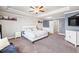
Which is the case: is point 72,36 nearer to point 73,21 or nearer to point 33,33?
point 73,21

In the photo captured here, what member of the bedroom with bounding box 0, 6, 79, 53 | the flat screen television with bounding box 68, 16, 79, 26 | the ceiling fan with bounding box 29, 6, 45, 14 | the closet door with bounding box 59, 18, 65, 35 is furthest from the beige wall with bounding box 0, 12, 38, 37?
the flat screen television with bounding box 68, 16, 79, 26

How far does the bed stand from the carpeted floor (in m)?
0.09

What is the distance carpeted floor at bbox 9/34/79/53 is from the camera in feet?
5.64

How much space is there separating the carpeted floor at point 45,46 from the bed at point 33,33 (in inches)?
3.6

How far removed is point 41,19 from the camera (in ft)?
6.07

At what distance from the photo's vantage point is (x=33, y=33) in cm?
188

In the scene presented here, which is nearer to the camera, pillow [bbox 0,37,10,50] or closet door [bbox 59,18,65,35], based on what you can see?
pillow [bbox 0,37,10,50]

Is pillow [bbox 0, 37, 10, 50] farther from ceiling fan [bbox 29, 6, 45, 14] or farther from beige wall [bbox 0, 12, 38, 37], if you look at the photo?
ceiling fan [bbox 29, 6, 45, 14]

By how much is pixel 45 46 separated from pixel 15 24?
76cm

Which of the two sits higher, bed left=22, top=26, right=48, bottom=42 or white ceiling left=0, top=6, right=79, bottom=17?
white ceiling left=0, top=6, right=79, bottom=17
